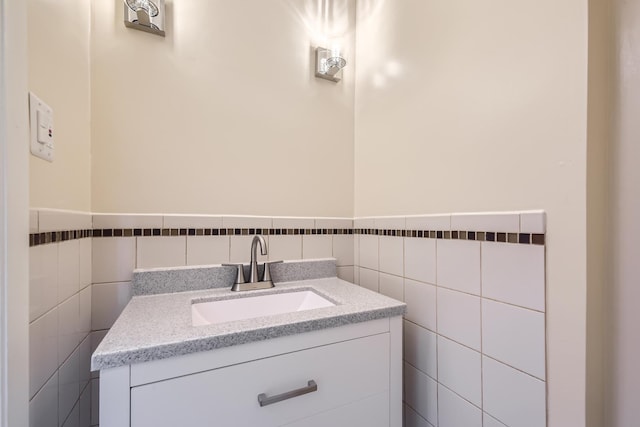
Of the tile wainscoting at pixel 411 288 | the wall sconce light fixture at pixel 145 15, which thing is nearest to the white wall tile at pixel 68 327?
the tile wainscoting at pixel 411 288

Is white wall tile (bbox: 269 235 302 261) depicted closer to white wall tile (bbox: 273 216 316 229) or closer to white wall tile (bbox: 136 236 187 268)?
white wall tile (bbox: 273 216 316 229)

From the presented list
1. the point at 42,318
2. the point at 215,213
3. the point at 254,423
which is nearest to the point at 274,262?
the point at 215,213

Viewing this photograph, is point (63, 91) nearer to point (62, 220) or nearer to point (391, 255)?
point (62, 220)

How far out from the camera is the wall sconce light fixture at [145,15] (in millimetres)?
1021

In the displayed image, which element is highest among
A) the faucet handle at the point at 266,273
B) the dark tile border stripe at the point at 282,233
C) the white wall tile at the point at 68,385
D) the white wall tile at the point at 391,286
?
the dark tile border stripe at the point at 282,233

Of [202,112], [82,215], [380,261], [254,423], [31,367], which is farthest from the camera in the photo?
[380,261]

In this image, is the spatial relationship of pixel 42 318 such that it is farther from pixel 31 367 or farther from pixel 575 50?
pixel 575 50

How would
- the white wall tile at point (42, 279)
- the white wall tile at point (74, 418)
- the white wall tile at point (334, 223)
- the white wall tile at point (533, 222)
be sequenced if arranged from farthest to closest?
1. the white wall tile at point (334, 223)
2. the white wall tile at point (74, 418)
3. the white wall tile at point (533, 222)
4. the white wall tile at point (42, 279)

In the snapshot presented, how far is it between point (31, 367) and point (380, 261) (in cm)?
113

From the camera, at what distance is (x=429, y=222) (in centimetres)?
103

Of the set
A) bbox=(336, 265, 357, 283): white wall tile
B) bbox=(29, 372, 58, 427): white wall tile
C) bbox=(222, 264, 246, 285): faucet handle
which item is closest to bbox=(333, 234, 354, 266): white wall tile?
bbox=(336, 265, 357, 283): white wall tile

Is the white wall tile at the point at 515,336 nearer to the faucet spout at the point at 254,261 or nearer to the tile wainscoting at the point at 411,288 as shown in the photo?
the tile wainscoting at the point at 411,288

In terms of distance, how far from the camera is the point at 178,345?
651 mm

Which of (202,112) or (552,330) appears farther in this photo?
(202,112)
